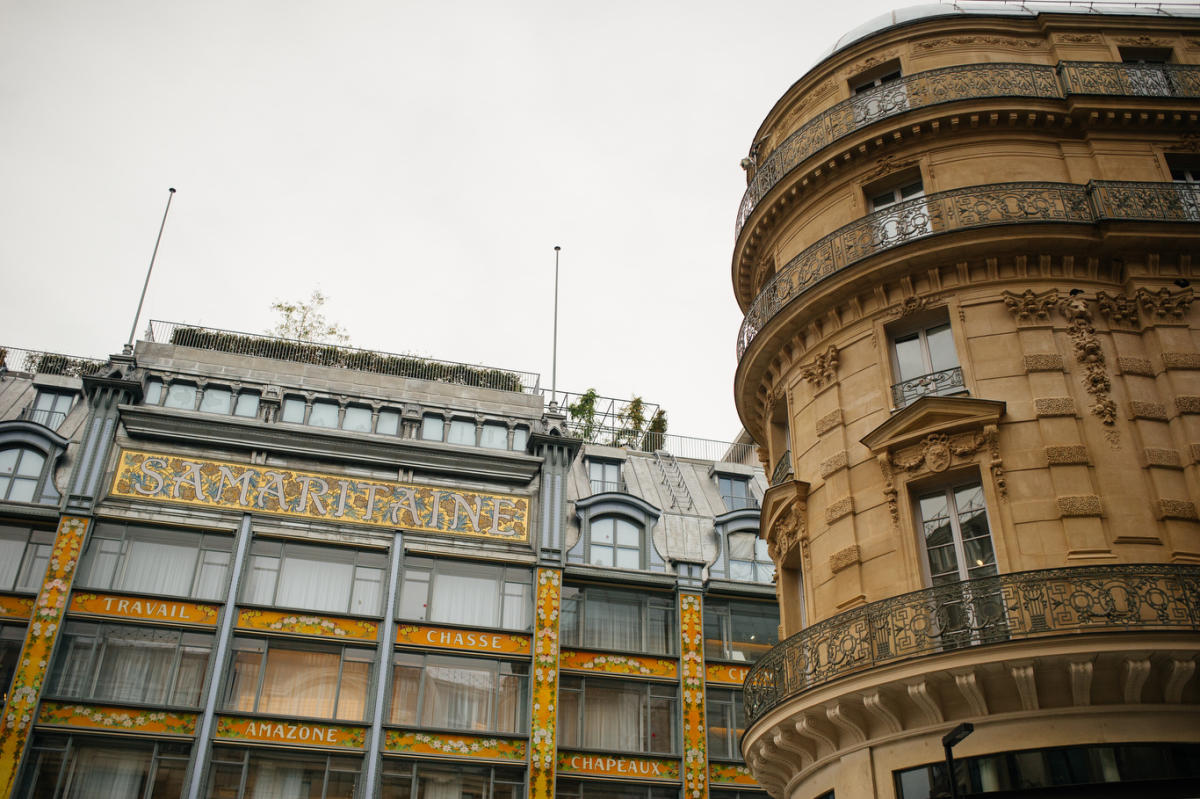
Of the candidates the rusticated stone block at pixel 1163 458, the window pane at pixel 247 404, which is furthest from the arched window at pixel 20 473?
the rusticated stone block at pixel 1163 458

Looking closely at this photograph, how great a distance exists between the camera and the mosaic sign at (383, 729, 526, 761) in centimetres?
2891

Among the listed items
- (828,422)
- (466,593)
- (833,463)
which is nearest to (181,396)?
(466,593)

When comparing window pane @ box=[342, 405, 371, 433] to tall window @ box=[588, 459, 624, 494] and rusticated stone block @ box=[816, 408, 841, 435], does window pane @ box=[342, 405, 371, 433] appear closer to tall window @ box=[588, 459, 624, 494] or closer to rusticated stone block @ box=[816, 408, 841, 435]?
tall window @ box=[588, 459, 624, 494]

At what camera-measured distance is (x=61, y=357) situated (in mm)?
39656

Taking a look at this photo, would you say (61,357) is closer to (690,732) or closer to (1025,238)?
(690,732)

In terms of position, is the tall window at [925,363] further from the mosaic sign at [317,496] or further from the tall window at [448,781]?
the tall window at [448,781]

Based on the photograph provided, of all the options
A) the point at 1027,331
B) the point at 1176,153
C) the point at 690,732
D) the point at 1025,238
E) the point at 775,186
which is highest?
the point at 775,186

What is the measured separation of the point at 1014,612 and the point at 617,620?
2000 centimetres

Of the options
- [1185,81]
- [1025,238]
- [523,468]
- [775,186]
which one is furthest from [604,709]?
[1185,81]

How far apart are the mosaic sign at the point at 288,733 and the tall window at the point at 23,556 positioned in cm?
697

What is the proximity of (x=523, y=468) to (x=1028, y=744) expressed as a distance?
868 inches

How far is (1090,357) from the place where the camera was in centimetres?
1703

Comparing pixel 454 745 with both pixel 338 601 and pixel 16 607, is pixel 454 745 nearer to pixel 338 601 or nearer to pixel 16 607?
pixel 338 601

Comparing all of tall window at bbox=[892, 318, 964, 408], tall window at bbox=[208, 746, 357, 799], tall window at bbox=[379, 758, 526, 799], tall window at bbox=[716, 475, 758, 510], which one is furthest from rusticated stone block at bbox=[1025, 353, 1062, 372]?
tall window at bbox=[716, 475, 758, 510]
